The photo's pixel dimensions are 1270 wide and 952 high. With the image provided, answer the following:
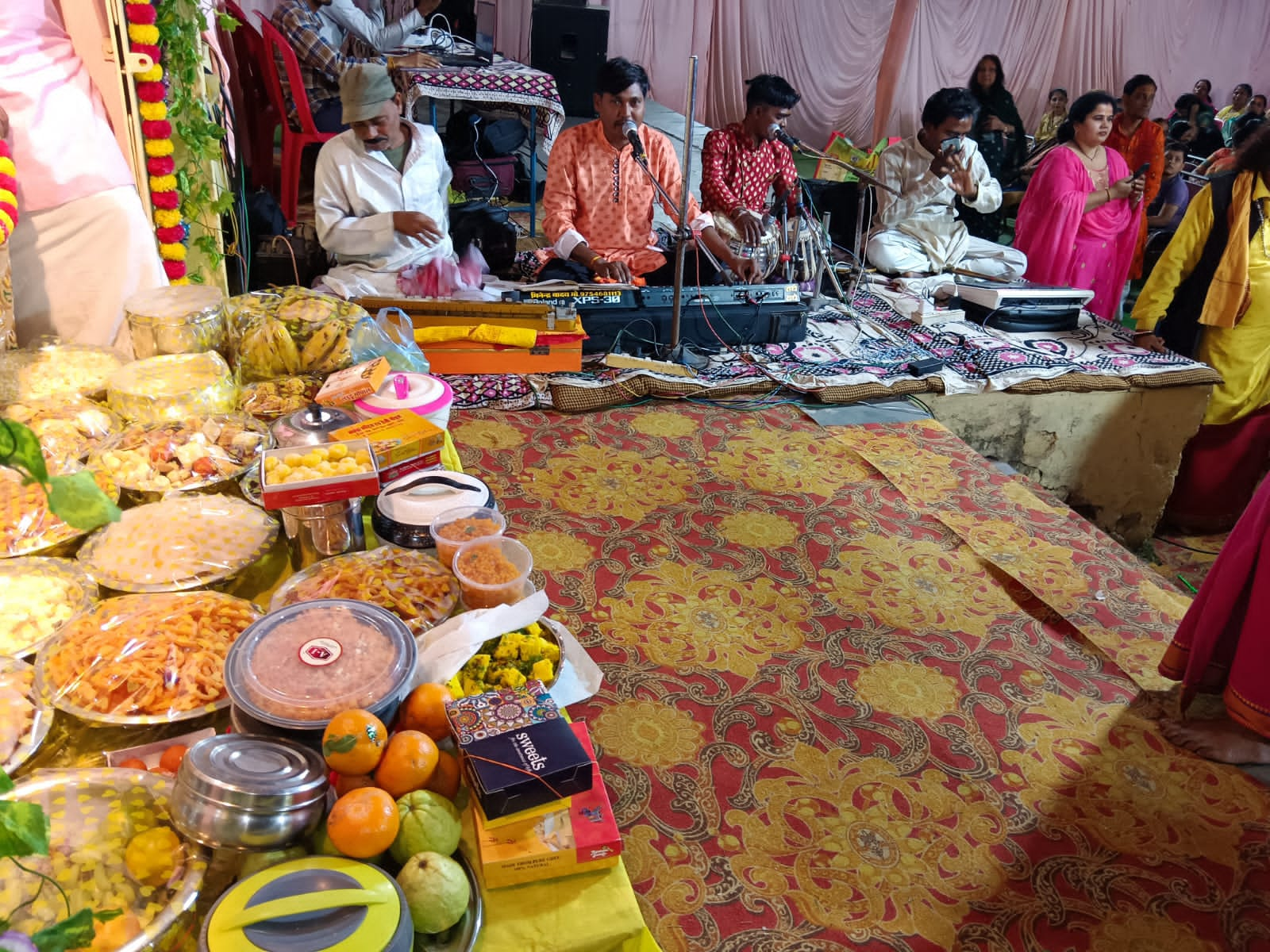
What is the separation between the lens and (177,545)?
1327 millimetres

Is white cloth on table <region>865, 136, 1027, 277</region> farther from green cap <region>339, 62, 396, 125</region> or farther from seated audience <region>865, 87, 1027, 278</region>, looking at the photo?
green cap <region>339, 62, 396, 125</region>

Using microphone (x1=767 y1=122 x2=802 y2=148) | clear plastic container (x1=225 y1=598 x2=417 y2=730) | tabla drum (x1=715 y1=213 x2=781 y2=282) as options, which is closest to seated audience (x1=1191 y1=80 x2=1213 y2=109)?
tabla drum (x1=715 y1=213 x2=781 y2=282)

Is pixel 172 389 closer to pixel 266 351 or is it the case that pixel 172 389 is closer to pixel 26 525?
pixel 266 351

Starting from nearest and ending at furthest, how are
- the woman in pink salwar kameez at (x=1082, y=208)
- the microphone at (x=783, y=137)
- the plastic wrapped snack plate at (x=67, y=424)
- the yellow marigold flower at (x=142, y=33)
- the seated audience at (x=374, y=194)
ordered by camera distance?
the plastic wrapped snack plate at (x=67, y=424)
the yellow marigold flower at (x=142, y=33)
the seated audience at (x=374, y=194)
the microphone at (x=783, y=137)
the woman in pink salwar kameez at (x=1082, y=208)

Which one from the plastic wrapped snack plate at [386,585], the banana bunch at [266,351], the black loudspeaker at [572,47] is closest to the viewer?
the plastic wrapped snack plate at [386,585]

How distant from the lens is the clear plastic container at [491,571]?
133 centimetres

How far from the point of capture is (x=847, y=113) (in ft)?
27.8

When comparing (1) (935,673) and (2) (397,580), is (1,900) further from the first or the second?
(1) (935,673)

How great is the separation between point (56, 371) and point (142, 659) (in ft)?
3.23

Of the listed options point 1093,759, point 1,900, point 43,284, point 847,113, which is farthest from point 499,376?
point 847,113

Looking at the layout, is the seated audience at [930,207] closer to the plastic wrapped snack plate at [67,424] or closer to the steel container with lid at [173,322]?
the steel container with lid at [173,322]

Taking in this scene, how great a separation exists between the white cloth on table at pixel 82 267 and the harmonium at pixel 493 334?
934 millimetres

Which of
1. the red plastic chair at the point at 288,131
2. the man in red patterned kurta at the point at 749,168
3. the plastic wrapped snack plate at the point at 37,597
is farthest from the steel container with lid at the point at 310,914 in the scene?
the red plastic chair at the point at 288,131

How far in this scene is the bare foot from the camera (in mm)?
1756
